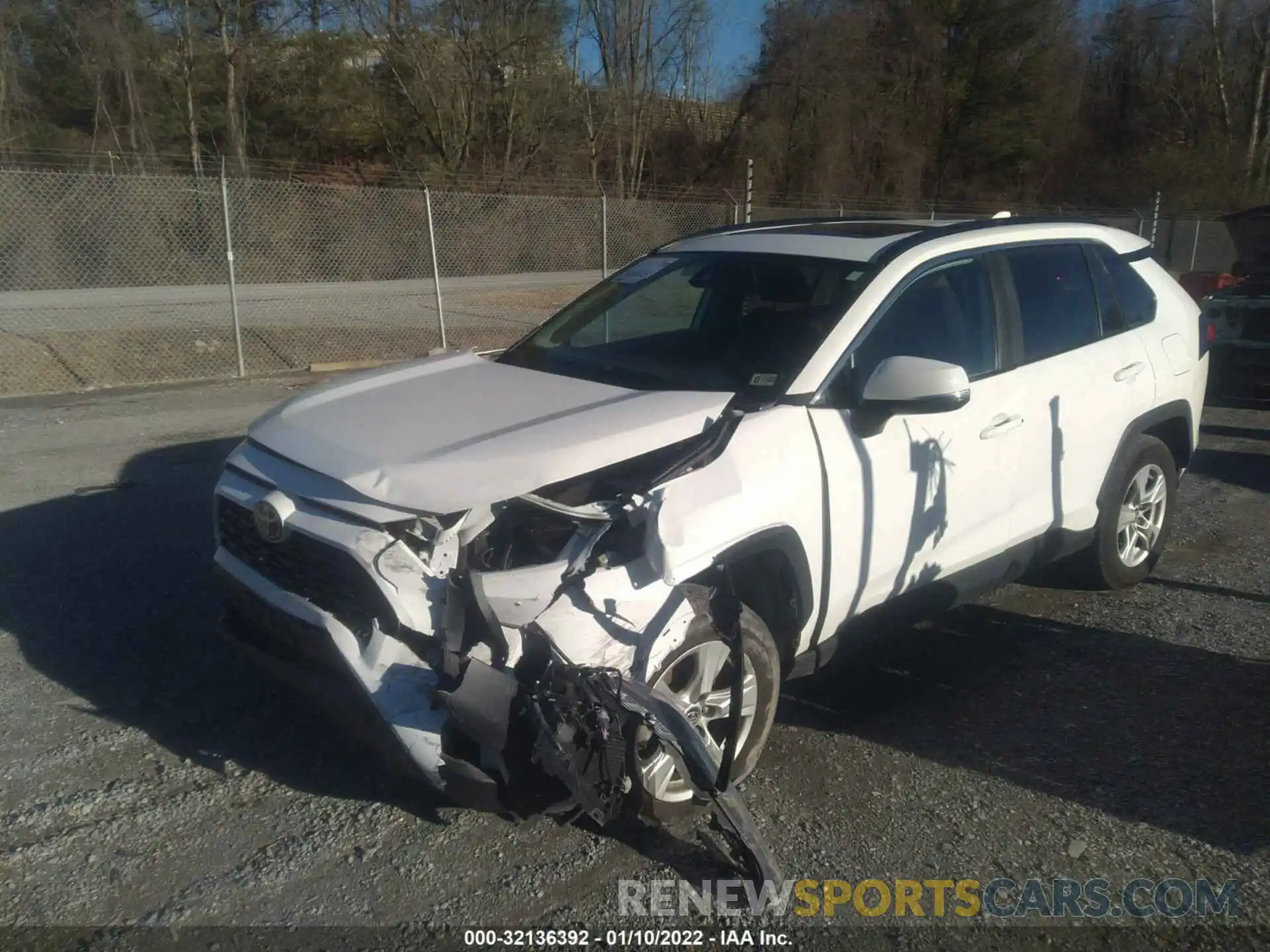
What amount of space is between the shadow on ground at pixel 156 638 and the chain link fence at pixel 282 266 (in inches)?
246

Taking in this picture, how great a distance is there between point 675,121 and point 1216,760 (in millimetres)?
39015

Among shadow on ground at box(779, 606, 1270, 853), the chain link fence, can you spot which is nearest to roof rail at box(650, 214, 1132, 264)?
shadow on ground at box(779, 606, 1270, 853)

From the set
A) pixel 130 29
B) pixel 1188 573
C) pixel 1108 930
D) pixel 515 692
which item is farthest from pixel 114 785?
pixel 130 29

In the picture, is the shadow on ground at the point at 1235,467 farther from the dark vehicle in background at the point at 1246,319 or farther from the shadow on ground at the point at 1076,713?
the shadow on ground at the point at 1076,713

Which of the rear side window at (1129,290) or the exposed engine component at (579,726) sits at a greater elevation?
the rear side window at (1129,290)

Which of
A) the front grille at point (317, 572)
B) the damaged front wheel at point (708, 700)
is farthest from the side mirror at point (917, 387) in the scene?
the front grille at point (317, 572)

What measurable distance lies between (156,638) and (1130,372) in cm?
455

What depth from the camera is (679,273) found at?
483 cm

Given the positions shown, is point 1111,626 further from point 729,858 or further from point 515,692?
point 515,692

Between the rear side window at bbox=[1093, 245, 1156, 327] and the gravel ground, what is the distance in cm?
137

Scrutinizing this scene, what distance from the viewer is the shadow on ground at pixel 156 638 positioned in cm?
382

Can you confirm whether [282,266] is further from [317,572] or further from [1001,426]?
[317,572]

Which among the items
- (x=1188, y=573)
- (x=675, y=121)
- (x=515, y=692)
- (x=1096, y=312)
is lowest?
(x=1188, y=573)

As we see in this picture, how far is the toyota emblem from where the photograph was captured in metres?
3.26
